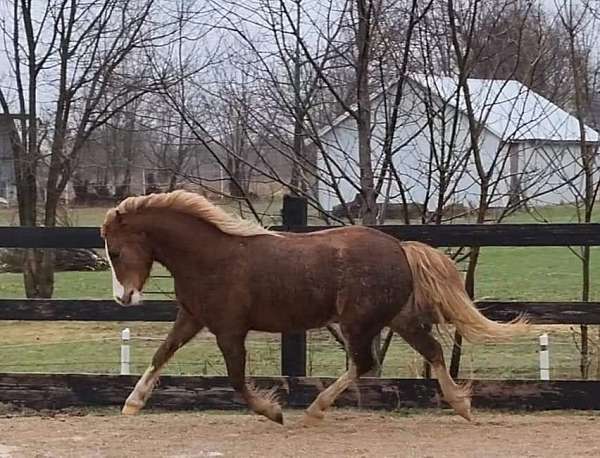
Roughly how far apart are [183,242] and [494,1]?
339 cm

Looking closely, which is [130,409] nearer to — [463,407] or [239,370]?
[239,370]

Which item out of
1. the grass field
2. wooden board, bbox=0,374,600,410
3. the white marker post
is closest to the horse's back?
wooden board, bbox=0,374,600,410

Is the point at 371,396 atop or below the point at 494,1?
below

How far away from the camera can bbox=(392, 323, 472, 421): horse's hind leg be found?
6.04 metres

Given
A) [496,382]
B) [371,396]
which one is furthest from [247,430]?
[496,382]

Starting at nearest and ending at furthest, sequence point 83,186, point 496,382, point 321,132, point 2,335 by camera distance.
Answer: point 496,382, point 321,132, point 2,335, point 83,186

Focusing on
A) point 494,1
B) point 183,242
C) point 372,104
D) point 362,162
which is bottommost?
point 183,242

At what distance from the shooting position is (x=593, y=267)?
1973 cm

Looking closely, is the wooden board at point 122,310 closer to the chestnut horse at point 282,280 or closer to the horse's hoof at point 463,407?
the chestnut horse at point 282,280

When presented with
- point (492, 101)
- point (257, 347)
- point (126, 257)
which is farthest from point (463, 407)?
point (257, 347)

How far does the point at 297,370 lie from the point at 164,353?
1.15m

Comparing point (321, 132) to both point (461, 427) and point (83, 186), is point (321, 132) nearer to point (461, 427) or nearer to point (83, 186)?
point (461, 427)

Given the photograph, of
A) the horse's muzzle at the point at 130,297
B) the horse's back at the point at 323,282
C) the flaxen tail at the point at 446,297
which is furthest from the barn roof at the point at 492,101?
the horse's muzzle at the point at 130,297

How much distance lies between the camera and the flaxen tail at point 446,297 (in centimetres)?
591
